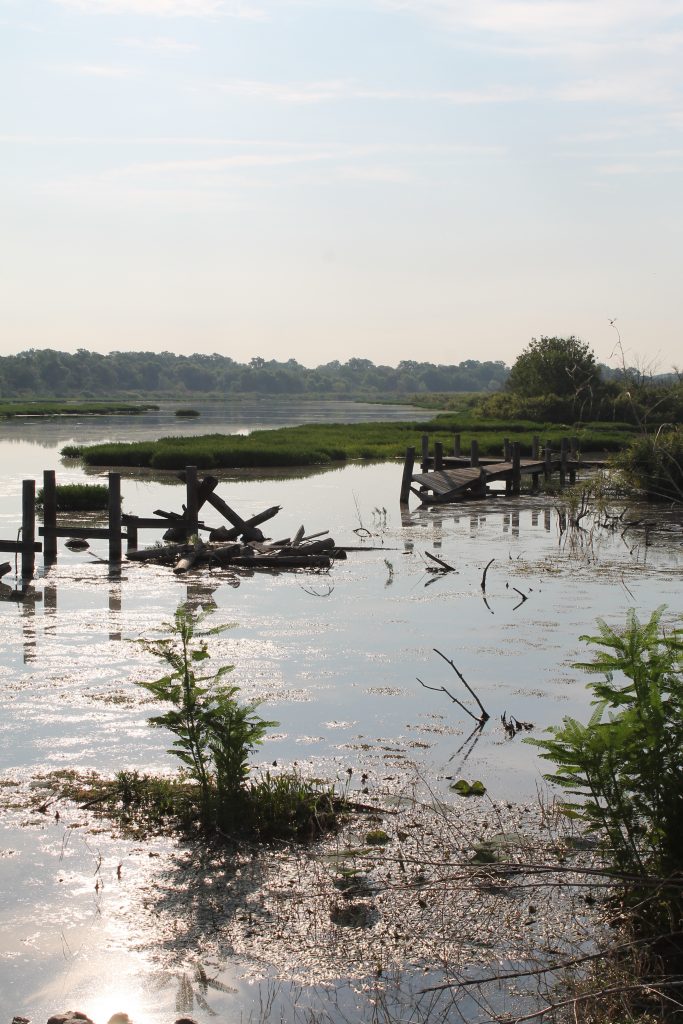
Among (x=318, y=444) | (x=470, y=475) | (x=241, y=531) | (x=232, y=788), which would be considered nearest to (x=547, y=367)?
(x=318, y=444)

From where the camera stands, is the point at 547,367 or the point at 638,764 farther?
the point at 547,367

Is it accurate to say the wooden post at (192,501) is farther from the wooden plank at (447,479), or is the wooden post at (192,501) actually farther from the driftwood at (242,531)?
the wooden plank at (447,479)

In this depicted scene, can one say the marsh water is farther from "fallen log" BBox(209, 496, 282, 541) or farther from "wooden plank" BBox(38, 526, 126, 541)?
"fallen log" BBox(209, 496, 282, 541)

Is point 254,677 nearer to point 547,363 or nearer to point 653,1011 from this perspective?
point 653,1011

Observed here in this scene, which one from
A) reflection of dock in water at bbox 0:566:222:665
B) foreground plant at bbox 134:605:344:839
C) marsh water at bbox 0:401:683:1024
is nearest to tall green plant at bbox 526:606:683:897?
marsh water at bbox 0:401:683:1024

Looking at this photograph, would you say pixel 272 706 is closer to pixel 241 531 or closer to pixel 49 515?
pixel 49 515

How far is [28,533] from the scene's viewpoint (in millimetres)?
19938

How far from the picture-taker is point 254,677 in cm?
1291

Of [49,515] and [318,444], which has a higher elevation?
[318,444]

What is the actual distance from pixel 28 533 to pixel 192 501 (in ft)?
10.2

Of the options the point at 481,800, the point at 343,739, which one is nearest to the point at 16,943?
the point at 481,800

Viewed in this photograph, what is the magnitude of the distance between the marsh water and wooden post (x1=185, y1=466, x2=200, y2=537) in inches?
47.8

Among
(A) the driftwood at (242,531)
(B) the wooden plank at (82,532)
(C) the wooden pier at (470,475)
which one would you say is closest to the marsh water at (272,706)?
(B) the wooden plank at (82,532)

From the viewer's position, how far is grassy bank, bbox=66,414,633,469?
4900 centimetres
